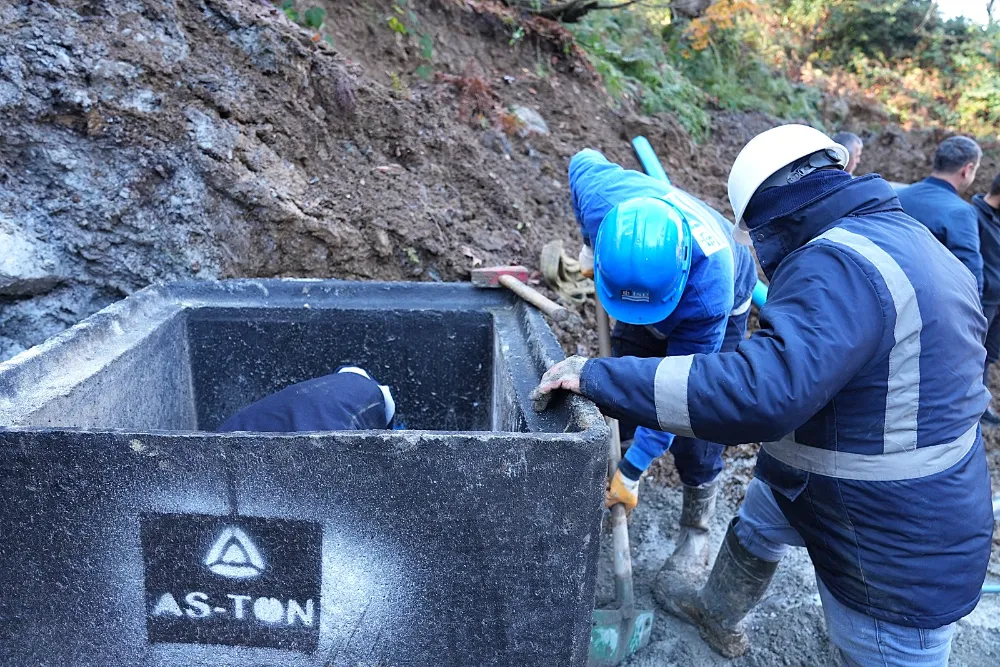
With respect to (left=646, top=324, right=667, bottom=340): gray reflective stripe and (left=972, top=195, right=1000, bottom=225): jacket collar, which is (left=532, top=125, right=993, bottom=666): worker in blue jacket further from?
(left=972, top=195, right=1000, bottom=225): jacket collar

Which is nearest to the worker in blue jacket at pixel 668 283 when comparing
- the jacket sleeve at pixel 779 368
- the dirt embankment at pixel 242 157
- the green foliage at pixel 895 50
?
A: the jacket sleeve at pixel 779 368

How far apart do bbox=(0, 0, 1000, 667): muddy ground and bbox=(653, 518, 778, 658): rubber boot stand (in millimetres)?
73

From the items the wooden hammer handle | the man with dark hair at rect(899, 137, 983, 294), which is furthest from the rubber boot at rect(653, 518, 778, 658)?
the man with dark hair at rect(899, 137, 983, 294)

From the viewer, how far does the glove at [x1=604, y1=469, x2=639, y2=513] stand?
2.71m

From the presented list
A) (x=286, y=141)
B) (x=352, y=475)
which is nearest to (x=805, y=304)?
(x=352, y=475)

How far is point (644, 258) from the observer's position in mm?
2127

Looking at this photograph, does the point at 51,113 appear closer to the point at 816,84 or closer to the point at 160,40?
the point at 160,40

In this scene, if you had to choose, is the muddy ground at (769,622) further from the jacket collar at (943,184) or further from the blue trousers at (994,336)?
the jacket collar at (943,184)

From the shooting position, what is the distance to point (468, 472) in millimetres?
1321

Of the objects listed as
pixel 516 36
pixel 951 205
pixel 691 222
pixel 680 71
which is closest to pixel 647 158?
pixel 516 36

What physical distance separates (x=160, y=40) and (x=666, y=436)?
2.83 m

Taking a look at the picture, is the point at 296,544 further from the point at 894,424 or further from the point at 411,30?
the point at 411,30

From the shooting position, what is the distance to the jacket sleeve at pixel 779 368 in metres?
1.38

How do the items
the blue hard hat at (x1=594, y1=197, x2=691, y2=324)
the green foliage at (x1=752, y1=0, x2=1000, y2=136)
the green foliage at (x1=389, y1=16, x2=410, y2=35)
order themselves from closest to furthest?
the blue hard hat at (x1=594, y1=197, x2=691, y2=324) < the green foliage at (x1=389, y1=16, x2=410, y2=35) < the green foliage at (x1=752, y1=0, x2=1000, y2=136)
